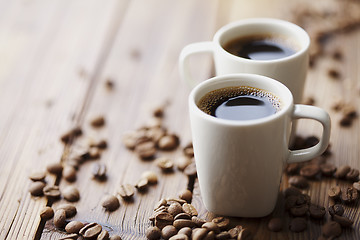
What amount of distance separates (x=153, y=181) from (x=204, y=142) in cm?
30

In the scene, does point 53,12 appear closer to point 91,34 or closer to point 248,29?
point 91,34

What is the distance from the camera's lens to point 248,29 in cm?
148

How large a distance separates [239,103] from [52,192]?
53cm

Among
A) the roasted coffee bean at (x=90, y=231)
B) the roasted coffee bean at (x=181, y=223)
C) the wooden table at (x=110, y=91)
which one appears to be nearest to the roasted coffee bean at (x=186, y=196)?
the wooden table at (x=110, y=91)

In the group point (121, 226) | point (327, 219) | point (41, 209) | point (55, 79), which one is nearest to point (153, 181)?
point (121, 226)

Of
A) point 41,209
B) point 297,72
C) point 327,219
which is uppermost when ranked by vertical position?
point 297,72

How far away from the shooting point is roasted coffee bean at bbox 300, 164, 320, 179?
1.33 meters

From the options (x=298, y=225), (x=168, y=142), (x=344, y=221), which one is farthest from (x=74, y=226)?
(x=344, y=221)

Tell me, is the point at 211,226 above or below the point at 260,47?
below

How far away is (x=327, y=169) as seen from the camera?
1.33 metres

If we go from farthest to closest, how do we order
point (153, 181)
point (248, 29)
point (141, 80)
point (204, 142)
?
point (141, 80) < point (248, 29) < point (153, 181) < point (204, 142)

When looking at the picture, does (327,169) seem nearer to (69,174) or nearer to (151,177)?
(151,177)

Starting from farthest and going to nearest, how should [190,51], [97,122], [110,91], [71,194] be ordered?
[110,91], [97,122], [190,51], [71,194]

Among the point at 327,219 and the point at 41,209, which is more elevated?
the point at 41,209
